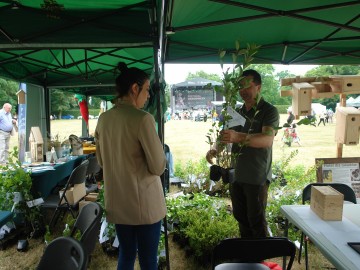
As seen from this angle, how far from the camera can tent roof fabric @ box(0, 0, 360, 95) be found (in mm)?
2090

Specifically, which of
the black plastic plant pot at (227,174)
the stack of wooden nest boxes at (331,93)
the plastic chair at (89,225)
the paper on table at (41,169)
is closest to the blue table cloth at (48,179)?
the paper on table at (41,169)

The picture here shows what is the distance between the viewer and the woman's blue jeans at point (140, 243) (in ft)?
5.19

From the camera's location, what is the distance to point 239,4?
207 cm

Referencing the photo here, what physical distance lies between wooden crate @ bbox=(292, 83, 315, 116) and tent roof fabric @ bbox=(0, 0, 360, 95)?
708 millimetres

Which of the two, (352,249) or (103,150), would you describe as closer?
(352,249)

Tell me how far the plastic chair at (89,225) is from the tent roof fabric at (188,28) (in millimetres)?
1109

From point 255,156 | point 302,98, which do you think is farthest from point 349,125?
point 255,156

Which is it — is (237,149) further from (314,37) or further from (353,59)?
(353,59)

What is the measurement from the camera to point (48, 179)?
3377 mm

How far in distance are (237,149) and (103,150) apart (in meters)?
0.92

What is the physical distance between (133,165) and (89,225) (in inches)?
14.3

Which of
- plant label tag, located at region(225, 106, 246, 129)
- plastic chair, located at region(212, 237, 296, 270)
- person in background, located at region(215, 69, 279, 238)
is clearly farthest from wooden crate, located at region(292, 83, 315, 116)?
plastic chair, located at region(212, 237, 296, 270)

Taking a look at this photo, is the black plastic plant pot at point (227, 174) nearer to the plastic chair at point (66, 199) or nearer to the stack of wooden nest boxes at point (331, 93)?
the stack of wooden nest boxes at point (331, 93)

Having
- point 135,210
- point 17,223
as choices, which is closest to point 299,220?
point 135,210
